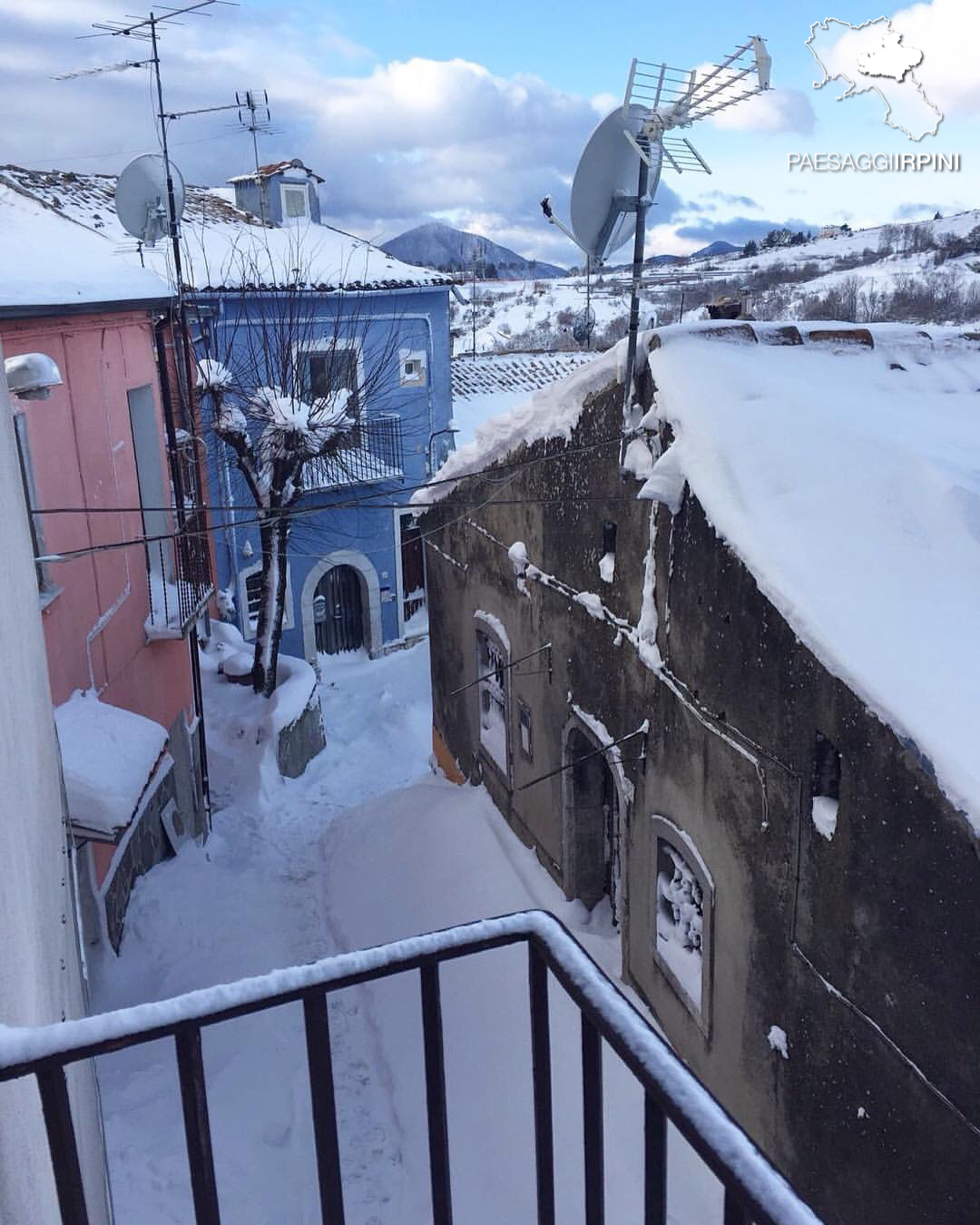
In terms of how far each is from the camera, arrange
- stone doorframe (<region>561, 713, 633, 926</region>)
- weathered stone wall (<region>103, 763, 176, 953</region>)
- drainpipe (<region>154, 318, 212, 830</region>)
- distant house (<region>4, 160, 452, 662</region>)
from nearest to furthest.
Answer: stone doorframe (<region>561, 713, 633, 926</region>) → weathered stone wall (<region>103, 763, 176, 953</region>) → drainpipe (<region>154, 318, 212, 830</region>) → distant house (<region>4, 160, 452, 662</region>)

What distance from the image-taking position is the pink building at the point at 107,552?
7.82m

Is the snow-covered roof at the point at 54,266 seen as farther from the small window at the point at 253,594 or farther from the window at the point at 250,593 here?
the small window at the point at 253,594

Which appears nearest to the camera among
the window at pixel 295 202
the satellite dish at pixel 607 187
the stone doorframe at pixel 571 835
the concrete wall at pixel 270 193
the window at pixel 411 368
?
the satellite dish at pixel 607 187

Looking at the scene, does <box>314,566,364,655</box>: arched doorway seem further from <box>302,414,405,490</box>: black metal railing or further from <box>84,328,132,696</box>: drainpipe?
<box>84,328,132,696</box>: drainpipe

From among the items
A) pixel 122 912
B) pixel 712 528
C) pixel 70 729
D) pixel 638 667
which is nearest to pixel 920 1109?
pixel 712 528

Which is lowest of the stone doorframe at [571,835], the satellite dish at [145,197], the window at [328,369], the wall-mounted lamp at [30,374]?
the stone doorframe at [571,835]

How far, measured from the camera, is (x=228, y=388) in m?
14.1

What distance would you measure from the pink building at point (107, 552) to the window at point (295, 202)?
350 inches

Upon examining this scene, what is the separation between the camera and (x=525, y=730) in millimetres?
9570

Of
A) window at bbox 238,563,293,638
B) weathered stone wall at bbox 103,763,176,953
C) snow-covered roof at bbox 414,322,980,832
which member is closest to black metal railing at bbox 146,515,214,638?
weathered stone wall at bbox 103,763,176,953

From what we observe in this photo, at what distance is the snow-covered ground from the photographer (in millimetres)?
6195

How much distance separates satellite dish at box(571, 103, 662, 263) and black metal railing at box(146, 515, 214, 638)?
18.7 feet

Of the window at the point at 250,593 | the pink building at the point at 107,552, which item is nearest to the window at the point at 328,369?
the window at the point at 250,593

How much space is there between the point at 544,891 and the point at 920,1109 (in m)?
4.94
